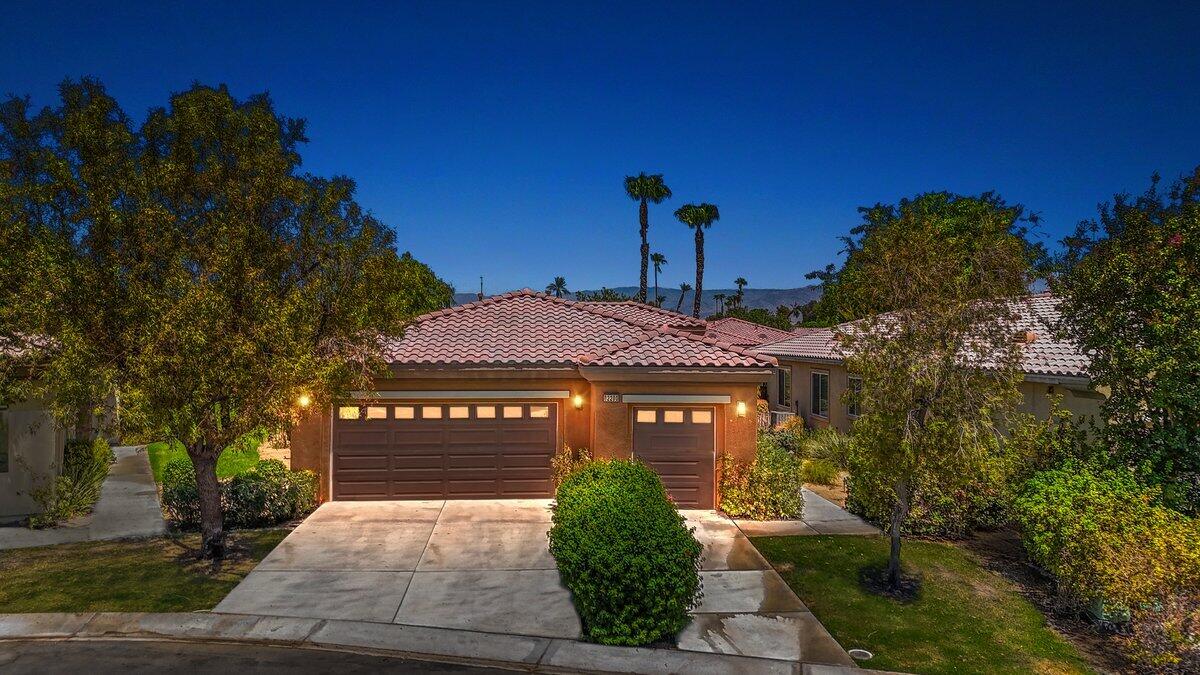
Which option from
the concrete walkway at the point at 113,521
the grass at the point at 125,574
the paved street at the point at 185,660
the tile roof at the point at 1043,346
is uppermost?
the tile roof at the point at 1043,346

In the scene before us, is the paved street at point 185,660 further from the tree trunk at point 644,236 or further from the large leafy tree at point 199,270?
the tree trunk at point 644,236

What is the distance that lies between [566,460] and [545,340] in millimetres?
2858

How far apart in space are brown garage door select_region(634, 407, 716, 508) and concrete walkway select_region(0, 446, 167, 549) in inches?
373

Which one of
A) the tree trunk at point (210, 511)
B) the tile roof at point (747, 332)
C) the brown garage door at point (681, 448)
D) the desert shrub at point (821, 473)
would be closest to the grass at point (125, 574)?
the tree trunk at point (210, 511)

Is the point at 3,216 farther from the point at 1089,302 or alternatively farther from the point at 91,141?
the point at 1089,302

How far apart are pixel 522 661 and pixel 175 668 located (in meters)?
3.79

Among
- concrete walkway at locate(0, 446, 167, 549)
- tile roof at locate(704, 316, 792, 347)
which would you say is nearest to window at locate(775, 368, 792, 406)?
tile roof at locate(704, 316, 792, 347)

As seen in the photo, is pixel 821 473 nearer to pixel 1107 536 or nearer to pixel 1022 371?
pixel 1022 371

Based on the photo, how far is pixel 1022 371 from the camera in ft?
32.4

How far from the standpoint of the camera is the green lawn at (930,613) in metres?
7.61

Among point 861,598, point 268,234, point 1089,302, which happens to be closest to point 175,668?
point 268,234

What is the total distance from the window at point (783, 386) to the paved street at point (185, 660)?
2121 cm

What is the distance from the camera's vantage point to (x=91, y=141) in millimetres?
8852

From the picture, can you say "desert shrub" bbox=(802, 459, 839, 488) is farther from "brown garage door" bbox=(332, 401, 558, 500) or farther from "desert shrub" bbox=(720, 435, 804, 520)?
"brown garage door" bbox=(332, 401, 558, 500)
